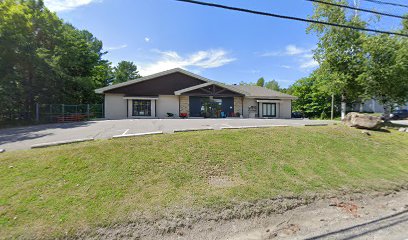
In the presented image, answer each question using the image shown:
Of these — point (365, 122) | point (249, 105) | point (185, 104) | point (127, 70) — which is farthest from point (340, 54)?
point (127, 70)

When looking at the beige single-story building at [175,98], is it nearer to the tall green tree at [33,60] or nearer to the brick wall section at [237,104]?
the brick wall section at [237,104]

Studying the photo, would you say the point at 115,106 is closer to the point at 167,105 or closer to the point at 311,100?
the point at 167,105

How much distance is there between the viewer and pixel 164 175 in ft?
18.3

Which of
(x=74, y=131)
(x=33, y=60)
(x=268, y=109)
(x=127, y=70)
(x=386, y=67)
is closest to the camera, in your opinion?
(x=74, y=131)

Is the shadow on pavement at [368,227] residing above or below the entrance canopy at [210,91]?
below

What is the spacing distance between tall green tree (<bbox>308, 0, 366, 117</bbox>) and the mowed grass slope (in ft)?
28.1

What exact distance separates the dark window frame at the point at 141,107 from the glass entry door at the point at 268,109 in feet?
45.6

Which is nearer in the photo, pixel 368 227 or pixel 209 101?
pixel 368 227

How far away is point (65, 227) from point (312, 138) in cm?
935

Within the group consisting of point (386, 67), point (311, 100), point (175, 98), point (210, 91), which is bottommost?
point (175, 98)

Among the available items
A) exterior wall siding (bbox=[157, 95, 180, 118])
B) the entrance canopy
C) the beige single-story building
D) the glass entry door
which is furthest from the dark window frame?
the glass entry door

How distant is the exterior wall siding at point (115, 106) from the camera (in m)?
22.6

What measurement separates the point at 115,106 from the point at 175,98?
6.49 metres

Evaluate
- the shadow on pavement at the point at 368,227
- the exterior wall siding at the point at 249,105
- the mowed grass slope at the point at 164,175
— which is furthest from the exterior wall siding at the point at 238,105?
the shadow on pavement at the point at 368,227
